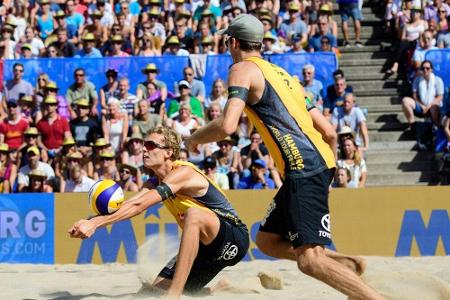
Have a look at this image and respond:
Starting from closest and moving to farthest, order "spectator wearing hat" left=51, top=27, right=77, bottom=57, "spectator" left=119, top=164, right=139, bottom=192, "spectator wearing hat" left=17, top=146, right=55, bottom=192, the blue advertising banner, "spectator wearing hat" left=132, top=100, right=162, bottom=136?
1. the blue advertising banner
2. "spectator" left=119, top=164, right=139, bottom=192
3. "spectator wearing hat" left=17, top=146, right=55, bottom=192
4. "spectator wearing hat" left=132, top=100, right=162, bottom=136
5. "spectator wearing hat" left=51, top=27, right=77, bottom=57

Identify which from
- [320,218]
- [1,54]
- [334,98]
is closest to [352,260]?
[320,218]

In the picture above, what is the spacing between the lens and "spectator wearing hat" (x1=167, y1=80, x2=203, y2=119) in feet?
40.9

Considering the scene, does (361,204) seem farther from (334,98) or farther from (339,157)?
(334,98)

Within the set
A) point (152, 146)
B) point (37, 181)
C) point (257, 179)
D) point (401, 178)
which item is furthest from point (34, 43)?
point (152, 146)

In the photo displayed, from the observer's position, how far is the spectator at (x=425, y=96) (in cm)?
1273

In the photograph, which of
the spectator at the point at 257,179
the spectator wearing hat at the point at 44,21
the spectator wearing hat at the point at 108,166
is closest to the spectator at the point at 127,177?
the spectator wearing hat at the point at 108,166

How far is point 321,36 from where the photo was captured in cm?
1383

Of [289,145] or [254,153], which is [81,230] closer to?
[289,145]

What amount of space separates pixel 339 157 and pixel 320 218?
20.5 feet

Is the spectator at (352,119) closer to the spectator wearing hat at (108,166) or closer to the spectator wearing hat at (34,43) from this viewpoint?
the spectator wearing hat at (108,166)

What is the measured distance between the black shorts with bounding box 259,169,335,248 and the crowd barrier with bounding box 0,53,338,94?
7.72 m

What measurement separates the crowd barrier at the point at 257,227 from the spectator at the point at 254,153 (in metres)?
1.28

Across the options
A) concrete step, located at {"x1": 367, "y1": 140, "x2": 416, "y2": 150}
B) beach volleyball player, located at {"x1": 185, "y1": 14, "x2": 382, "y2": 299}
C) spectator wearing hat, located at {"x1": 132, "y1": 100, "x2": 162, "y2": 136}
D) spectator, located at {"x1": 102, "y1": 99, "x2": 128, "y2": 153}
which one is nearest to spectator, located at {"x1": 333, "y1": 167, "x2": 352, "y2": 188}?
concrete step, located at {"x1": 367, "y1": 140, "x2": 416, "y2": 150}

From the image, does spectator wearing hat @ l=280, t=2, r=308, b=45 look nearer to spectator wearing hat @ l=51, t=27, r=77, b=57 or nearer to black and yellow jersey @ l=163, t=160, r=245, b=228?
spectator wearing hat @ l=51, t=27, r=77, b=57
